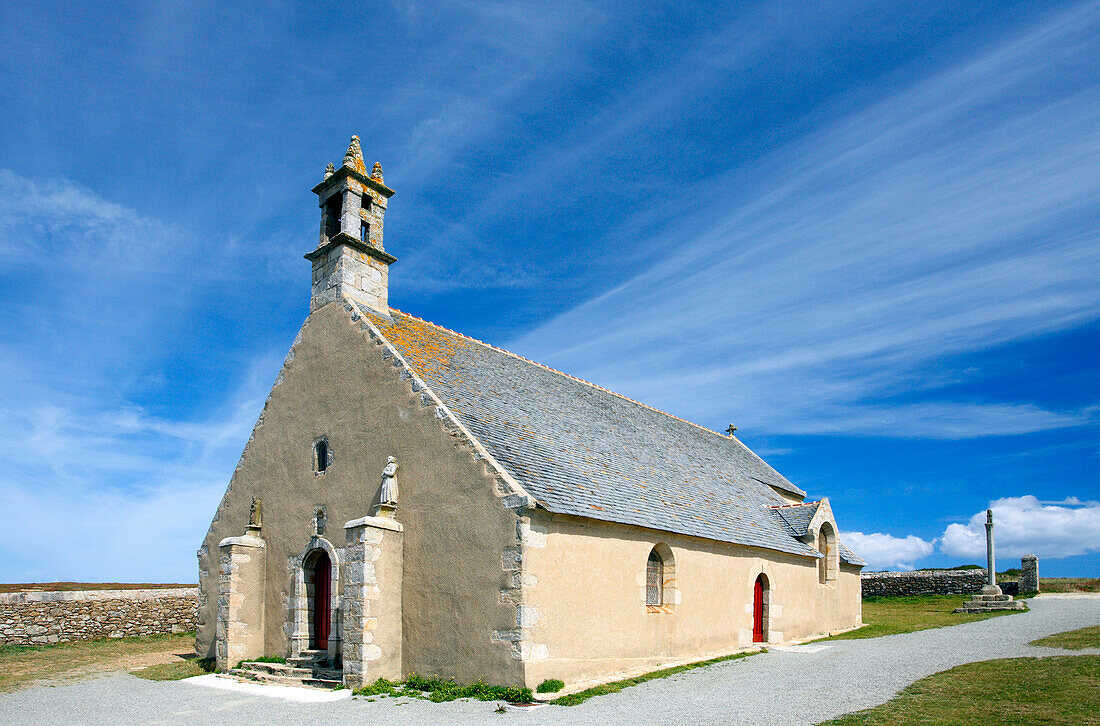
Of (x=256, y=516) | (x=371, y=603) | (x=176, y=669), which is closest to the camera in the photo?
(x=371, y=603)

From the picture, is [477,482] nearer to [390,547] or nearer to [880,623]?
[390,547]

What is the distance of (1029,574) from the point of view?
3186 centimetres

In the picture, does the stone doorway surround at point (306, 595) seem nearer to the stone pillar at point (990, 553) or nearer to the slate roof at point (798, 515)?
the slate roof at point (798, 515)

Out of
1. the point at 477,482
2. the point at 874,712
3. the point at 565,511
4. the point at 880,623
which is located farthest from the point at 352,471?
the point at 880,623

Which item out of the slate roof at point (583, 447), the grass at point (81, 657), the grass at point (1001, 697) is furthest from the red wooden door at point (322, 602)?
the grass at point (1001, 697)

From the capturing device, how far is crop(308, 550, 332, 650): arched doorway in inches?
607

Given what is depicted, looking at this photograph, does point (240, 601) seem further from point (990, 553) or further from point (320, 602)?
point (990, 553)

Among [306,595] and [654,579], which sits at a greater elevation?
[654,579]

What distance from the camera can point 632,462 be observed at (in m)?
17.6

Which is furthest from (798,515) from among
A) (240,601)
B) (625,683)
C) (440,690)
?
(240,601)

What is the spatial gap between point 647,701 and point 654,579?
4175 millimetres

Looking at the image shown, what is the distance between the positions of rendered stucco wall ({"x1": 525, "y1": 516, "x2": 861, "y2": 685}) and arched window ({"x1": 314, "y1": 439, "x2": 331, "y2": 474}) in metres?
6.08

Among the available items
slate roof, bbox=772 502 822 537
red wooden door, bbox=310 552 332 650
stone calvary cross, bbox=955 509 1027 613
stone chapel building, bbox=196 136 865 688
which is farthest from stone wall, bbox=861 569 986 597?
red wooden door, bbox=310 552 332 650

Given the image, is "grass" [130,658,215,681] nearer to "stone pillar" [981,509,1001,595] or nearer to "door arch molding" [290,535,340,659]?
"door arch molding" [290,535,340,659]
